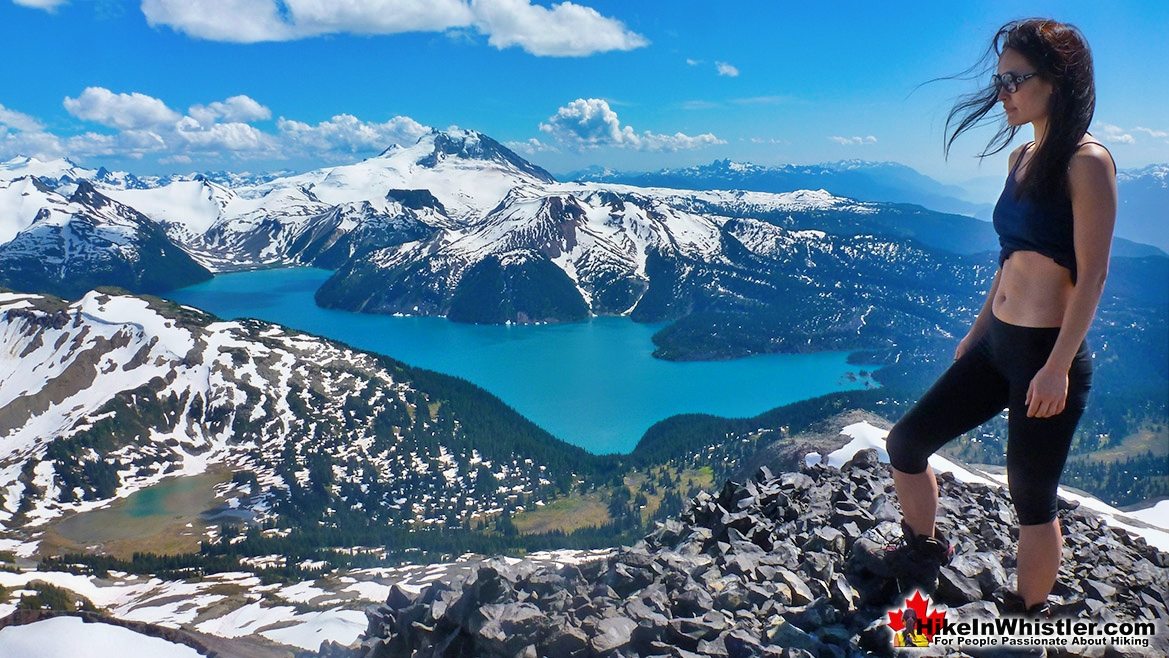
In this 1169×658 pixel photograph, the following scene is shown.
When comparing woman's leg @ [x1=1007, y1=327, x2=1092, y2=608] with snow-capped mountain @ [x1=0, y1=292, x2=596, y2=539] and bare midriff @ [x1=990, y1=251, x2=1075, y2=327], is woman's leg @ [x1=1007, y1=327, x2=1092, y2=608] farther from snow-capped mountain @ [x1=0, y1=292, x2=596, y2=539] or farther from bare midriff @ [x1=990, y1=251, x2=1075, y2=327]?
snow-capped mountain @ [x1=0, y1=292, x2=596, y2=539]

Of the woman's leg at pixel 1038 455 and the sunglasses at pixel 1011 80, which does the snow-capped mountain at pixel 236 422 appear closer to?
the woman's leg at pixel 1038 455

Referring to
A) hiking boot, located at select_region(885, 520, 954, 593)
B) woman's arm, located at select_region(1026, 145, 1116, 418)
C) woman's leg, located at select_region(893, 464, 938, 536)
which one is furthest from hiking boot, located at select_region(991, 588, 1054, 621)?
woman's arm, located at select_region(1026, 145, 1116, 418)

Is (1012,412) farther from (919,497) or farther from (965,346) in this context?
(919,497)

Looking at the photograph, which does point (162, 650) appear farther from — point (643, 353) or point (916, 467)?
point (643, 353)

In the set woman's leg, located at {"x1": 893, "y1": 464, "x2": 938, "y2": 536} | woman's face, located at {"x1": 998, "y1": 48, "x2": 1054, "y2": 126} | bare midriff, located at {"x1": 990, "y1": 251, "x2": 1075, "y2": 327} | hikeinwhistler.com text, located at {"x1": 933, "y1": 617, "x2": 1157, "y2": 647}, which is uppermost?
woman's face, located at {"x1": 998, "y1": 48, "x2": 1054, "y2": 126}

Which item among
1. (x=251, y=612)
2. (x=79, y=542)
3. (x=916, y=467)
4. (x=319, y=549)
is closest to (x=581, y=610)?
(x=916, y=467)

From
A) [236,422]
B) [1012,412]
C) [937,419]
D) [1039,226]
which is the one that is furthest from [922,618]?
[236,422]

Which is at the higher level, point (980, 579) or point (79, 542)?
point (980, 579)
